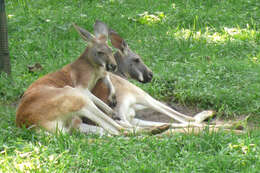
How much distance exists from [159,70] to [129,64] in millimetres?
844

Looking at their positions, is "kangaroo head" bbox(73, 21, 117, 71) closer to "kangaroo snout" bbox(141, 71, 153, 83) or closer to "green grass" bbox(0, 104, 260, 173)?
"kangaroo snout" bbox(141, 71, 153, 83)

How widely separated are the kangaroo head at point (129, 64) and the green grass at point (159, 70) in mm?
293

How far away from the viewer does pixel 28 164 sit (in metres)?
3.72

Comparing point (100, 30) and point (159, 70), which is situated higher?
point (100, 30)

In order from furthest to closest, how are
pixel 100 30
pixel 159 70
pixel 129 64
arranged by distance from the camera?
pixel 159 70 < pixel 129 64 < pixel 100 30

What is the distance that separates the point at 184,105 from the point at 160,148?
7.06 ft

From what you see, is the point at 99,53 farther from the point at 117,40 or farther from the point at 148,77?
the point at 148,77

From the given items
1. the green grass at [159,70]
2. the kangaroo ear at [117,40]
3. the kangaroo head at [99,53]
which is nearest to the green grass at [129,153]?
the green grass at [159,70]

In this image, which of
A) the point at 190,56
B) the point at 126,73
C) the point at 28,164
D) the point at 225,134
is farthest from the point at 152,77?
the point at 28,164

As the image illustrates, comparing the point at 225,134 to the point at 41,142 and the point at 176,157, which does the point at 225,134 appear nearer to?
the point at 176,157

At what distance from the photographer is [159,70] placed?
7.13m

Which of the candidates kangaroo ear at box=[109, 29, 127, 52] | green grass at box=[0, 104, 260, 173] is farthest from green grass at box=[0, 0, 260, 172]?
kangaroo ear at box=[109, 29, 127, 52]

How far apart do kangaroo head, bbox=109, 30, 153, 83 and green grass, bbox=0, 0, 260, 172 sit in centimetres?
29

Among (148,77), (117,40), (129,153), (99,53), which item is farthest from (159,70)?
(129,153)
